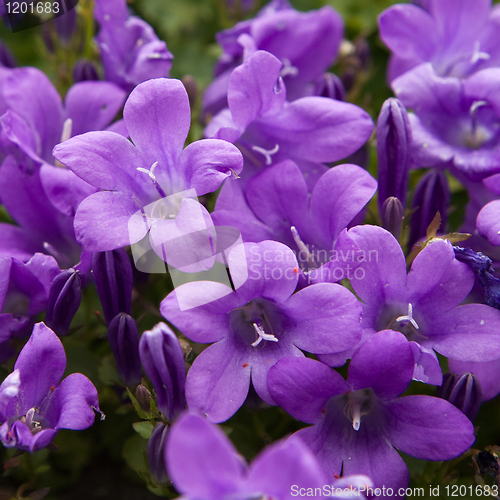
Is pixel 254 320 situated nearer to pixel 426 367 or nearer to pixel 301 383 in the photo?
pixel 301 383

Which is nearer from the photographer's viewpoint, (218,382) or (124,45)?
(218,382)

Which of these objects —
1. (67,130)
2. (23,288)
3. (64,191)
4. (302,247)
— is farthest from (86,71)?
(302,247)

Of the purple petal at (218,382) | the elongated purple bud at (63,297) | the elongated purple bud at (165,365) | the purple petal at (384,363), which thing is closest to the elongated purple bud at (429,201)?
the purple petal at (384,363)

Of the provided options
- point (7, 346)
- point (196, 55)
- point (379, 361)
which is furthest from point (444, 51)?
point (7, 346)

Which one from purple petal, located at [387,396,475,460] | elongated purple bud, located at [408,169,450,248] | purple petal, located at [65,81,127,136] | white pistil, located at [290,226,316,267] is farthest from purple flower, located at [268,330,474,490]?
purple petal, located at [65,81,127,136]

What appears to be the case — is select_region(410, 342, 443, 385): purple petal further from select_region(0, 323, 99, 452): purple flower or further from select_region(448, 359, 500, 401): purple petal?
select_region(0, 323, 99, 452): purple flower

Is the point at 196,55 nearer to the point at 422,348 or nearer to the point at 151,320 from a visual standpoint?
the point at 151,320
